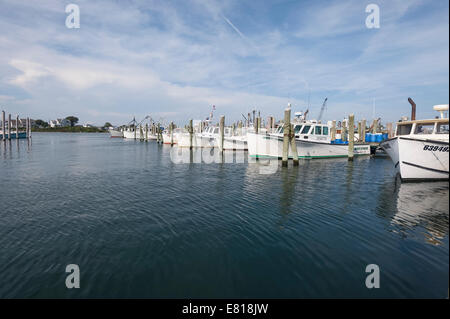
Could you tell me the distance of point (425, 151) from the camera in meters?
13.7

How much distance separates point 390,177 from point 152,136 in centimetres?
7180

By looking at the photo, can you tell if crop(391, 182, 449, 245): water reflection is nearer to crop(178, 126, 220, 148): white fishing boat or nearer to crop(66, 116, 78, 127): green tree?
crop(178, 126, 220, 148): white fishing boat

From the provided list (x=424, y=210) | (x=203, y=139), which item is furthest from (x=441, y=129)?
(x=203, y=139)

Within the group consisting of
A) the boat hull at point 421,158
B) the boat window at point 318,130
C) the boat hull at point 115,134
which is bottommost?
the boat hull at point 421,158

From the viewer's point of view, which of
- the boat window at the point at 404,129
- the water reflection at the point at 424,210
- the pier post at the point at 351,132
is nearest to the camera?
the water reflection at the point at 424,210

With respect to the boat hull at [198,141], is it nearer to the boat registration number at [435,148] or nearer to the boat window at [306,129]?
the boat window at [306,129]

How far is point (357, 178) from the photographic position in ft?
57.1

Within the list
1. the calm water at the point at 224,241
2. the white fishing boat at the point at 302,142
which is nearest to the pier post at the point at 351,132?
the white fishing boat at the point at 302,142

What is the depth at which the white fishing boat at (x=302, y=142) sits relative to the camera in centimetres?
2514

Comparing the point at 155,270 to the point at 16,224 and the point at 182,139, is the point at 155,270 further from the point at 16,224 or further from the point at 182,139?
the point at 182,139

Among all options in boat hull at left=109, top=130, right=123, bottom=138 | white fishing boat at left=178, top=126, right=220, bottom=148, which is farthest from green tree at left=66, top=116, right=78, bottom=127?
white fishing boat at left=178, top=126, right=220, bottom=148

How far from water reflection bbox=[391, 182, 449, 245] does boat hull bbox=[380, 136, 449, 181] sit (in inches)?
24.1

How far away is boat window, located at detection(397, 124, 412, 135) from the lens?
1631 centimetres

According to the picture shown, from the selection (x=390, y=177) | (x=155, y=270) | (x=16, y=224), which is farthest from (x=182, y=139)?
(x=155, y=270)
